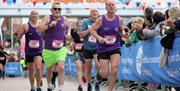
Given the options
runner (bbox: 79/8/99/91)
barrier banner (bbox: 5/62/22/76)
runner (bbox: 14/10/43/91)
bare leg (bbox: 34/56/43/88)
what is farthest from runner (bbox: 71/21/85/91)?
barrier banner (bbox: 5/62/22/76)

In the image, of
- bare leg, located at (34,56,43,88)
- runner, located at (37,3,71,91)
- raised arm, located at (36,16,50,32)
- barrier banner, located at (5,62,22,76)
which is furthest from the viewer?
barrier banner, located at (5,62,22,76)

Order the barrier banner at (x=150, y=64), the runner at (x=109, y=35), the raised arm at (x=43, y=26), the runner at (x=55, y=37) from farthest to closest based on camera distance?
the runner at (x=55, y=37) → the raised arm at (x=43, y=26) → the runner at (x=109, y=35) → the barrier banner at (x=150, y=64)

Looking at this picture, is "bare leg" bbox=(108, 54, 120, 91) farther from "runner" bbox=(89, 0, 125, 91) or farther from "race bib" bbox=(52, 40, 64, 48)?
"race bib" bbox=(52, 40, 64, 48)

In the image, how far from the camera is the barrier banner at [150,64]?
9.05m

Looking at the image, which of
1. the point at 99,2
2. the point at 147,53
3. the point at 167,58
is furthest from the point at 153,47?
the point at 99,2

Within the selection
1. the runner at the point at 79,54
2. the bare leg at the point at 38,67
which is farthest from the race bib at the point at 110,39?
the runner at the point at 79,54

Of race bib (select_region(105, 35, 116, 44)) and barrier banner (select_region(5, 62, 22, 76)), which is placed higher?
race bib (select_region(105, 35, 116, 44))

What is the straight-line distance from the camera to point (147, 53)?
11000 mm

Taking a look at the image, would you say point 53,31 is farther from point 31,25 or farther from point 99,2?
point 99,2

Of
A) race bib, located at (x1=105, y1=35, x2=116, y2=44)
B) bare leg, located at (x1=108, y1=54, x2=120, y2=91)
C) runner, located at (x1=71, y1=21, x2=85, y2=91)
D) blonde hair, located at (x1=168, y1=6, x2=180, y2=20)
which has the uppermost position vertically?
blonde hair, located at (x1=168, y1=6, x2=180, y2=20)

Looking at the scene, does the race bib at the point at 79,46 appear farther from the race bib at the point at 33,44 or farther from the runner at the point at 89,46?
the race bib at the point at 33,44

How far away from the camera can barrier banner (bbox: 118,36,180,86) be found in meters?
9.05

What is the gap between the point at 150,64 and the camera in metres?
10.8

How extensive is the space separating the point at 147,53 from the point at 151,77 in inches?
20.5
